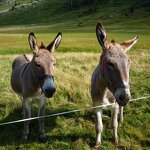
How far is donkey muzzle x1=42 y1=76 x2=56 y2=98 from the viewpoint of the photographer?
8.34 meters

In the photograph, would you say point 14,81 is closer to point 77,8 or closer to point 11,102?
point 11,102

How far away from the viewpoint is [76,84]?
A: 14.2m

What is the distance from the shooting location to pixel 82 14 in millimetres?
142625

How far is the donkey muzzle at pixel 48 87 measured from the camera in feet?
27.3

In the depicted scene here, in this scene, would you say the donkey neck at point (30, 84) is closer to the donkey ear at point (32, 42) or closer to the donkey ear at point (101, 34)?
the donkey ear at point (32, 42)

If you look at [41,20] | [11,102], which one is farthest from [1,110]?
[41,20]

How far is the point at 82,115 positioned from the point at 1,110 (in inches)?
109

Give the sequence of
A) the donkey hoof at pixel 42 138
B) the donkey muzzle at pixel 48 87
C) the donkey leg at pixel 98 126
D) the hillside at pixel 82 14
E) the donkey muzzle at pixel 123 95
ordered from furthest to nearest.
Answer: the hillside at pixel 82 14
the donkey hoof at pixel 42 138
the donkey leg at pixel 98 126
the donkey muzzle at pixel 48 87
the donkey muzzle at pixel 123 95

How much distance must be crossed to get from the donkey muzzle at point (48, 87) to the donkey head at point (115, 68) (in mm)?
1269

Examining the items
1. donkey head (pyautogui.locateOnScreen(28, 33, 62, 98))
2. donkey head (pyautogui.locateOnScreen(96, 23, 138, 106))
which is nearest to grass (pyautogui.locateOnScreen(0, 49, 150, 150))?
donkey head (pyautogui.locateOnScreen(28, 33, 62, 98))

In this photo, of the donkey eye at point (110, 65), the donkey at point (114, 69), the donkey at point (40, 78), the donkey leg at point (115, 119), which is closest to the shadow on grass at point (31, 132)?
the donkey at point (40, 78)

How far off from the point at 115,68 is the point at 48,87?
1.67 meters

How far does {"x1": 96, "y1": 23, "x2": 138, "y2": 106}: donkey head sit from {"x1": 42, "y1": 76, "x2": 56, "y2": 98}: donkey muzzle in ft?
4.16

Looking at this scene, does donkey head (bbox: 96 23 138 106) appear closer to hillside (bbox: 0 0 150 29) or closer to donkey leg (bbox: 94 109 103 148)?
donkey leg (bbox: 94 109 103 148)
